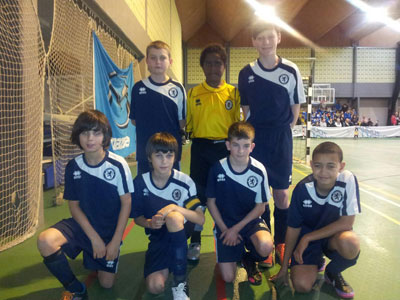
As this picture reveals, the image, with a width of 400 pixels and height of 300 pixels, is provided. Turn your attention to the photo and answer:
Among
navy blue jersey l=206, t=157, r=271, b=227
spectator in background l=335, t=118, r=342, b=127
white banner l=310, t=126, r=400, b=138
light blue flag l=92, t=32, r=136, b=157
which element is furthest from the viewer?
spectator in background l=335, t=118, r=342, b=127

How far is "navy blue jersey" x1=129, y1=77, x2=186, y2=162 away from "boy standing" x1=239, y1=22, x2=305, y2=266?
25.9 inches

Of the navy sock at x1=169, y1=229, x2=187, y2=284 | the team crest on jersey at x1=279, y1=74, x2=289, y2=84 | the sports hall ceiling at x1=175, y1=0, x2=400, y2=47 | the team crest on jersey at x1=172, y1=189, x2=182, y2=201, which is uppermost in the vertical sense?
the sports hall ceiling at x1=175, y1=0, x2=400, y2=47

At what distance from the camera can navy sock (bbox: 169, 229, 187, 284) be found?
210cm

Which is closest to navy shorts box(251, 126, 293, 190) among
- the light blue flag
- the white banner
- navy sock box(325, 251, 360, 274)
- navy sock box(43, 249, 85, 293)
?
navy sock box(325, 251, 360, 274)

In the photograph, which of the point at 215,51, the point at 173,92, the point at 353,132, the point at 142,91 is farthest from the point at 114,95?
the point at 353,132

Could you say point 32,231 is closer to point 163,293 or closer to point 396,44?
point 163,293

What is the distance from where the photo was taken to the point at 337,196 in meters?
2.26

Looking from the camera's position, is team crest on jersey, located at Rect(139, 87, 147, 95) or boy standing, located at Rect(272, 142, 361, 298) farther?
team crest on jersey, located at Rect(139, 87, 147, 95)

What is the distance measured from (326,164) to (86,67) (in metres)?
4.94

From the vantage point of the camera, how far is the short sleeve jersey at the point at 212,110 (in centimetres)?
278

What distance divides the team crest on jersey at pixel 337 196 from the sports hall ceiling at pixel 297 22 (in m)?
15.2

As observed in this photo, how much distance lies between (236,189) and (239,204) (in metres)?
0.13

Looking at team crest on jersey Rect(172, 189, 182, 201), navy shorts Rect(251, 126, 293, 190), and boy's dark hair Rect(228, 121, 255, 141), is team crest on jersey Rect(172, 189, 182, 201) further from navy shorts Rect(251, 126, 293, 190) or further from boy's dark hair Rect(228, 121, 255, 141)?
navy shorts Rect(251, 126, 293, 190)

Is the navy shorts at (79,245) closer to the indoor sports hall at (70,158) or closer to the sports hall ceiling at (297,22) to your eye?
the indoor sports hall at (70,158)
